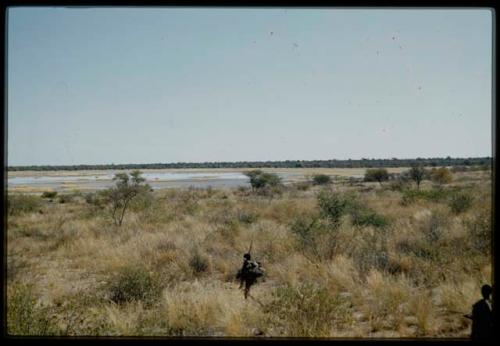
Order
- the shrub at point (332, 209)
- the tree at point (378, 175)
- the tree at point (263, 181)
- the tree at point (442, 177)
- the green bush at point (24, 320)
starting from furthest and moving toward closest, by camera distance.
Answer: the tree at point (378, 175), the tree at point (263, 181), the tree at point (442, 177), the shrub at point (332, 209), the green bush at point (24, 320)

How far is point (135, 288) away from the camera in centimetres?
585

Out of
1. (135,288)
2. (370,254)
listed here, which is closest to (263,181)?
(370,254)

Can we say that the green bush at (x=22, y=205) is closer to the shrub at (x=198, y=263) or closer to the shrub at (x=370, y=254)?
the shrub at (x=198, y=263)

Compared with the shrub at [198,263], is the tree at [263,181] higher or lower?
higher

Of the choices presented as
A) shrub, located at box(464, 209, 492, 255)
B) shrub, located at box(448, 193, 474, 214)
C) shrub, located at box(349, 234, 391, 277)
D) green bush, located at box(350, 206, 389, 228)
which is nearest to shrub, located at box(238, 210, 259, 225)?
green bush, located at box(350, 206, 389, 228)

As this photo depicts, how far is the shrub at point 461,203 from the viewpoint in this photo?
39.1ft

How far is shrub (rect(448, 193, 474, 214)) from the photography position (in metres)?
11.9

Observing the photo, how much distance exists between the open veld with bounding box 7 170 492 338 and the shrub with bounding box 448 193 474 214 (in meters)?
0.03

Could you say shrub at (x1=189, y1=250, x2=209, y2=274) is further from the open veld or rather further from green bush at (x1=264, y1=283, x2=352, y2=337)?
green bush at (x1=264, y1=283, x2=352, y2=337)

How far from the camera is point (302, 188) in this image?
92.9 ft

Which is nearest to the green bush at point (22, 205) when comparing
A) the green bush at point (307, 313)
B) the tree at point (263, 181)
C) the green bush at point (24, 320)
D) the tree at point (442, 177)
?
the green bush at point (24, 320)

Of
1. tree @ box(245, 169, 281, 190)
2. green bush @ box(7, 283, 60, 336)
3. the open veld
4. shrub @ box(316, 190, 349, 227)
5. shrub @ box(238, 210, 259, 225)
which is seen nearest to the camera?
green bush @ box(7, 283, 60, 336)

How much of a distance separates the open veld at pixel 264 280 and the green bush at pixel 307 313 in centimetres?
2

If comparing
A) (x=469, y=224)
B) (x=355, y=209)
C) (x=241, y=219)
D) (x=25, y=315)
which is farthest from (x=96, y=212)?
(x=469, y=224)
